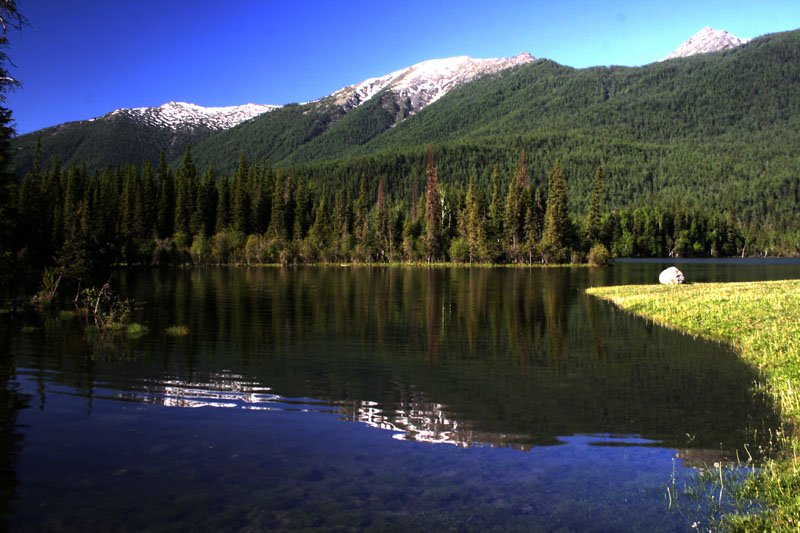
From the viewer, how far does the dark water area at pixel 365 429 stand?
9094mm

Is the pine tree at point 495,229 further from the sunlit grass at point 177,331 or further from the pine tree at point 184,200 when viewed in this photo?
the sunlit grass at point 177,331

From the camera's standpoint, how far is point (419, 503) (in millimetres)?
9289

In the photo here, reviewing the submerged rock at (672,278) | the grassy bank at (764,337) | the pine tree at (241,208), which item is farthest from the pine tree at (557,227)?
the grassy bank at (764,337)

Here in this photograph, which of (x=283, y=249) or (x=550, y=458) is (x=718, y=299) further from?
(x=283, y=249)

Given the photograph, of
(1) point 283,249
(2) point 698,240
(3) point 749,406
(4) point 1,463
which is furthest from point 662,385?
(2) point 698,240

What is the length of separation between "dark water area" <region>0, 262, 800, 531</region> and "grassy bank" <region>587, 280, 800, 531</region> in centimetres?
77

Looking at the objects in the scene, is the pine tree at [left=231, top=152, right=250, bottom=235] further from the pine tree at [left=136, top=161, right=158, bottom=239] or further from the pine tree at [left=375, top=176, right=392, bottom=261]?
the pine tree at [left=375, top=176, right=392, bottom=261]

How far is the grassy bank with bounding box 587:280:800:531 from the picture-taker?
29.0ft

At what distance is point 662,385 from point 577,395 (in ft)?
10.9

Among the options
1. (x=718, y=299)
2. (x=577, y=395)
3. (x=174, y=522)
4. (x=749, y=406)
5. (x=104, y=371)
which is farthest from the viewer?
(x=718, y=299)

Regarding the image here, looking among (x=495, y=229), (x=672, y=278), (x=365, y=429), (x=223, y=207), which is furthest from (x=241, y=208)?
(x=365, y=429)

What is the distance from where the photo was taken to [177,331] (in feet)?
92.3

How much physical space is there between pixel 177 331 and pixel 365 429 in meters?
18.2

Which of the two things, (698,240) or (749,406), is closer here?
(749,406)
